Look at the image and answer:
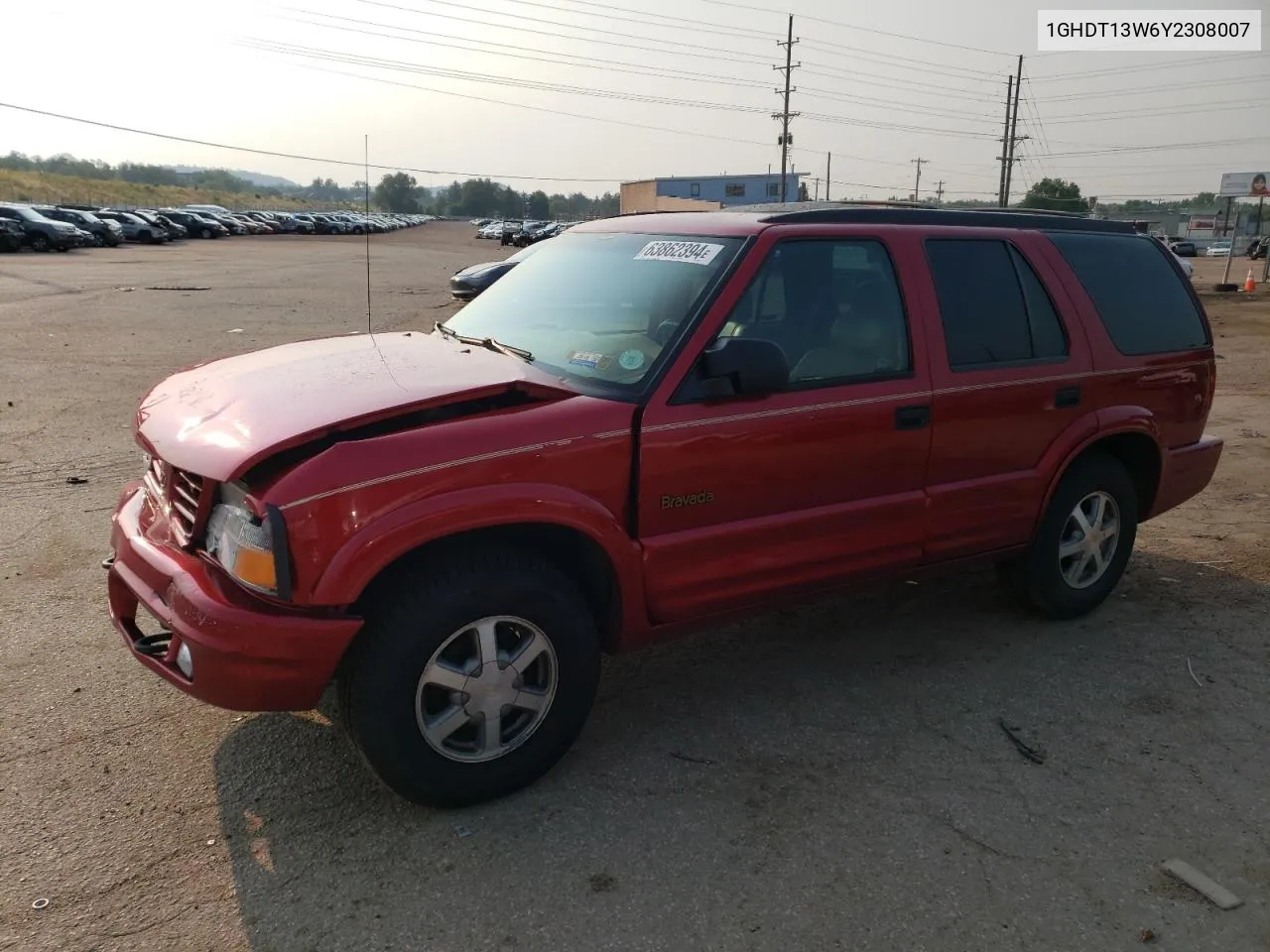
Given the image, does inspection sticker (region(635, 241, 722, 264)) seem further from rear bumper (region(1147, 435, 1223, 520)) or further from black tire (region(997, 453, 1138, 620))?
rear bumper (region(1147, 435, 1223, 520))

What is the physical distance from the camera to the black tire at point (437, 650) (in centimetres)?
283

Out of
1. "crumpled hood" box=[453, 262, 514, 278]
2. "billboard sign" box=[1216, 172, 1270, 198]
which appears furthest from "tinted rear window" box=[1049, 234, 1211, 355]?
"billboard sign" box=[1216, 172, 1270, 198]

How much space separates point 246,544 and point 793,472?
187cm

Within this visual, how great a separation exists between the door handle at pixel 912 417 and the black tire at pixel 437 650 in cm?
149

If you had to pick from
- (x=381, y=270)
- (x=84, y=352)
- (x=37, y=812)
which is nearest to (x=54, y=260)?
(x=381, y=270)

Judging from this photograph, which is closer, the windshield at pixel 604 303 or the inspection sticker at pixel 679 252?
the windshield at pixel 604 303

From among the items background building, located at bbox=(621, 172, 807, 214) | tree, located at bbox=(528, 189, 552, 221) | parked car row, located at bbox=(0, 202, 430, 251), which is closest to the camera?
parked car row, located at bbox=(0, 202, 430, 251)

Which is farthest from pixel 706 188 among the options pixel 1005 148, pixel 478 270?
pixel 478 270

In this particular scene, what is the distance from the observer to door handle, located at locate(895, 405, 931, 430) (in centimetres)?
377

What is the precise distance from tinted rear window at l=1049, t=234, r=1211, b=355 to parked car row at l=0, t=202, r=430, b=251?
47.9 ft

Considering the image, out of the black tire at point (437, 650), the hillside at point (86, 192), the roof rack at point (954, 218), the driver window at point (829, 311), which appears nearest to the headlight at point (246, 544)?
the black tire at point (437, 650)

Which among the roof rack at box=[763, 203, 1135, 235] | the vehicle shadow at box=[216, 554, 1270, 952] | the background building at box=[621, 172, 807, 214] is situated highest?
the background building at box=[621, 172, 807, 214]

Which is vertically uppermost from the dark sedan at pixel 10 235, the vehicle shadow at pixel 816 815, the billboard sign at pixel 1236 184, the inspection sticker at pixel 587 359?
the billboard sign at pixel 1236 184

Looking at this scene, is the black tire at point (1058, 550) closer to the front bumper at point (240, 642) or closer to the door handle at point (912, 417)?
the door handle at point (912, 417)
